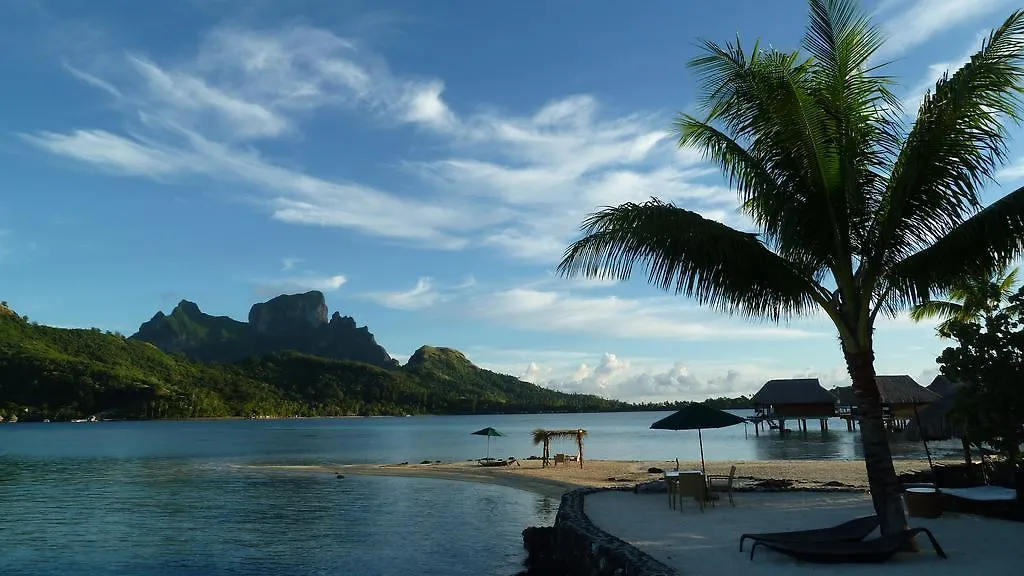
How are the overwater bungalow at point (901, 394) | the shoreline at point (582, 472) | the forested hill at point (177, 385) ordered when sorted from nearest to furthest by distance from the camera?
1. the shoreline at point (582, 472)
2. the overwater bungalow at point (901, 394)
3. the forested hill at point (177, 385)

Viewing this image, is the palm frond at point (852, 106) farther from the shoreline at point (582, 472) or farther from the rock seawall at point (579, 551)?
the shoreline at point (582, 472)

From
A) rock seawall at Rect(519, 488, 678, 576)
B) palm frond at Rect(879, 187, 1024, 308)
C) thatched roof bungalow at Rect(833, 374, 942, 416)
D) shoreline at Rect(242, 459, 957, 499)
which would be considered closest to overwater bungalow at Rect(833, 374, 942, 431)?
thatched roof bungalow at Rect(833, 374, 942, 416)

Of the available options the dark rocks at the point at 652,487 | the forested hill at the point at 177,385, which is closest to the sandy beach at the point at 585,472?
the dark rocks at the point at 652,487

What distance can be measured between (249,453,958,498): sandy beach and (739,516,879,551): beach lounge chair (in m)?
11.0

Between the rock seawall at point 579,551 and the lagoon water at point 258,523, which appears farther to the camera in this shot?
the lagoon water at point 258,523

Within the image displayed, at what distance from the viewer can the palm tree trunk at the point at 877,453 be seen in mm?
7754

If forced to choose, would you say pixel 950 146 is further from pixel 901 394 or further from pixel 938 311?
pixel 901 394

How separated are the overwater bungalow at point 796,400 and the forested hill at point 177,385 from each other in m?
121

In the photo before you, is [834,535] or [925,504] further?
[925,504]

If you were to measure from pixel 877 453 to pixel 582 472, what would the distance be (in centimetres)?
2347

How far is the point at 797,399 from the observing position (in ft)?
196

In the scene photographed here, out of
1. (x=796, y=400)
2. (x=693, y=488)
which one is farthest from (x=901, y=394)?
(x=693, y=488)

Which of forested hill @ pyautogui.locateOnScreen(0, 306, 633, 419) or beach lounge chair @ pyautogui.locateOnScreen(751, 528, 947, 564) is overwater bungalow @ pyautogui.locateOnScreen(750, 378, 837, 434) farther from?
forested hill @ pyautogui.locateOnScreen(0, 306, 633, 419)

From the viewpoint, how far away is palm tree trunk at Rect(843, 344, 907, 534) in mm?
7754
